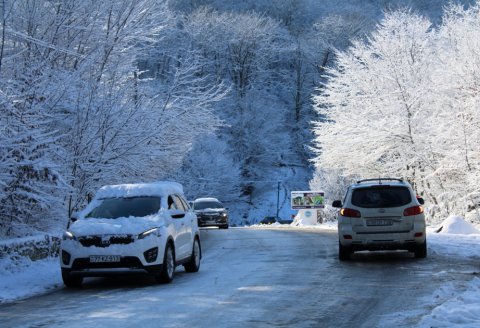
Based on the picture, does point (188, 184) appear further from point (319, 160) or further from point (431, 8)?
point (431, 8)

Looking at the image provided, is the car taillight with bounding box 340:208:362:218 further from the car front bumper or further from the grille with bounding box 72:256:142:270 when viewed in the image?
the grille with bounding box 72:256:142:270

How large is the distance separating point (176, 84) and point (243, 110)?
5564 cm

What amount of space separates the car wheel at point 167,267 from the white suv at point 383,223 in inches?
187

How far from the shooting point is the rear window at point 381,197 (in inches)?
630

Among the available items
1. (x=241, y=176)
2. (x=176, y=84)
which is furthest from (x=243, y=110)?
(x=176, y=84)

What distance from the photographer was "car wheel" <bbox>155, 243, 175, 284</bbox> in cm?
1232

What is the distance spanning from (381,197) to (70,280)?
24.1ft

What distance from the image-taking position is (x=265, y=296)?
10367 mm

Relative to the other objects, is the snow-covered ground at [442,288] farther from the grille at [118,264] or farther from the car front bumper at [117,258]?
the grille at [118,264]

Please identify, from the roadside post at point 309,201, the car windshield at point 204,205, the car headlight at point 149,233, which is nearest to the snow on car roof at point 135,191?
the car headlight at point 149,233

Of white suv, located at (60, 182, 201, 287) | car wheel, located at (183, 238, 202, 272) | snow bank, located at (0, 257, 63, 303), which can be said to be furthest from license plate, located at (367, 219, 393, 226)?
snow bank, located at (0, 257, 63, 303)

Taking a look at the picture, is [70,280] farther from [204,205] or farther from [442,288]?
[204,205]

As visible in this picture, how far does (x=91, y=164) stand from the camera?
18.6 metres

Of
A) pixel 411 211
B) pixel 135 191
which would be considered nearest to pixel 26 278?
pixel 135 191
